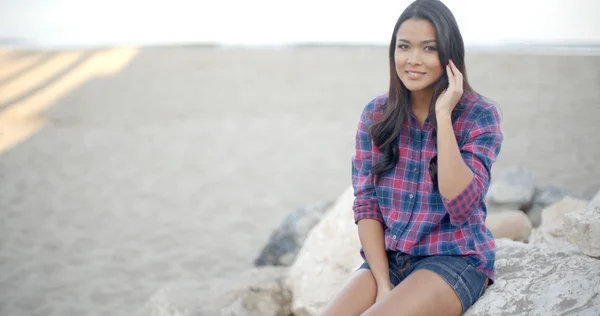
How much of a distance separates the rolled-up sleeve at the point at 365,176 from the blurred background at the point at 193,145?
2.43ft

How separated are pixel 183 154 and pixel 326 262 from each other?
491cm

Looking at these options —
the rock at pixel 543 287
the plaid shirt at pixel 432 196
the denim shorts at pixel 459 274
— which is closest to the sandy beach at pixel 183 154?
the plaid shirt at pixel 432 196

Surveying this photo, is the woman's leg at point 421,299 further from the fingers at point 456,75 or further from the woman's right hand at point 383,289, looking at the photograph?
the fingers at point 456,75

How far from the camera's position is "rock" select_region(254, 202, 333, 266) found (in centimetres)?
401

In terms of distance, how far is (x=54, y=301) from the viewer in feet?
12.8

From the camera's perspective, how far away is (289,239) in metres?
4.07

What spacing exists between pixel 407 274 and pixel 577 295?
1.78 ft

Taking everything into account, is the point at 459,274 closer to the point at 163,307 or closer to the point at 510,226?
the point at 163,307

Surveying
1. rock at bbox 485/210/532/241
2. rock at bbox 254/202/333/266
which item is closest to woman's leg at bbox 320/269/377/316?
rock at bbox 485/210/532/241

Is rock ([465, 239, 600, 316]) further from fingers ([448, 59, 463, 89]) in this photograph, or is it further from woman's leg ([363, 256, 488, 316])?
fingers ([448, 59, 463, 89])

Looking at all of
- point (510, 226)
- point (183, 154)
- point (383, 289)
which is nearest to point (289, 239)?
point (510, 226)

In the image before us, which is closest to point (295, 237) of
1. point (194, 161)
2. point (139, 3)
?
point (194, 161)

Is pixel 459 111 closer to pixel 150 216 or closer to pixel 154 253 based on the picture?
pixel 154 253

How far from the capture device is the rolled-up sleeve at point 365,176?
6.79 feet
